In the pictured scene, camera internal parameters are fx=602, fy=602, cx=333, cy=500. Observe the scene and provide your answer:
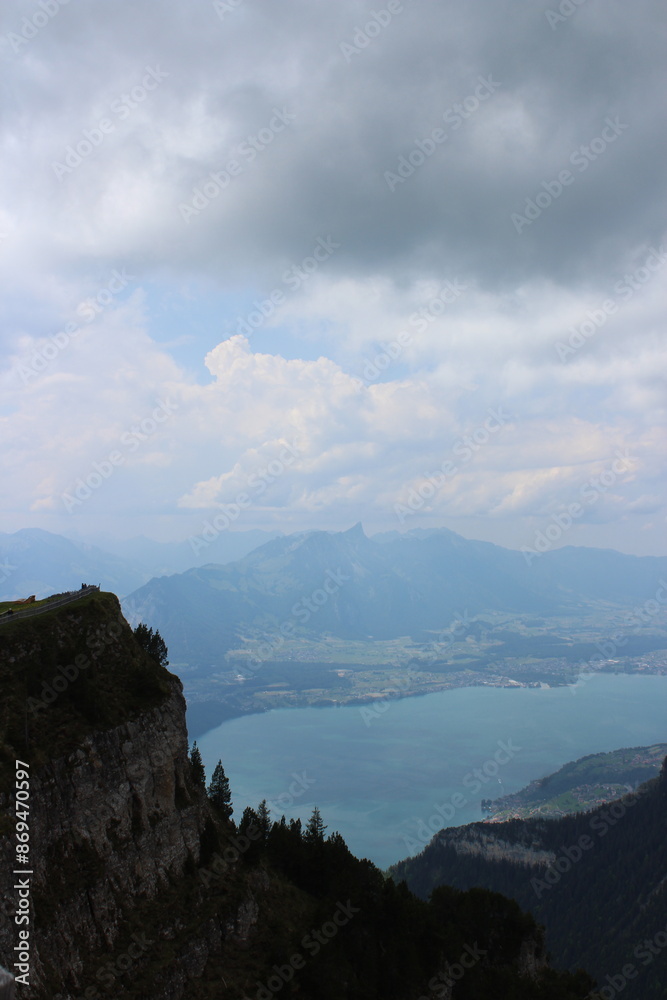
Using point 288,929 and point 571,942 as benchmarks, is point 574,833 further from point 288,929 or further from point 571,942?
point 288,929

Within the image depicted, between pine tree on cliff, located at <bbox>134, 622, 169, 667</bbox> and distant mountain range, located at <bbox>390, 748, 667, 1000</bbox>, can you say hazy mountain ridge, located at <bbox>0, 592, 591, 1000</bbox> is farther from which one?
distant mountain range, located at <bbox>390, 748, 667, 1000</bbox>

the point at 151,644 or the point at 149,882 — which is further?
the point at 151,644

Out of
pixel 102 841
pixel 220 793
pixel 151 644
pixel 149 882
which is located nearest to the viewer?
pixel 102 841

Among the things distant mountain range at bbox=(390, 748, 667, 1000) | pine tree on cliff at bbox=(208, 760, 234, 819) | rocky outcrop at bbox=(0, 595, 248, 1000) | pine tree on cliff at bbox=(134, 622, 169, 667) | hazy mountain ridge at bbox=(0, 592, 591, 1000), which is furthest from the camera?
distant mountain range at bbox=(390, 748, 667, 1000)

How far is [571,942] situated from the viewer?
96.4 metres

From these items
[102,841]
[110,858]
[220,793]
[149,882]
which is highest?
[102,841]

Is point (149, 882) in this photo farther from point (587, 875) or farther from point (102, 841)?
point (587, 875)

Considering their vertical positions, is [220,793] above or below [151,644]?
below

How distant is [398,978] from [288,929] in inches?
344

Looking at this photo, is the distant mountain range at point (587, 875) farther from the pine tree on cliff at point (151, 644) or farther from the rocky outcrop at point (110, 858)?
the rocky outcrop at point (110, 858)

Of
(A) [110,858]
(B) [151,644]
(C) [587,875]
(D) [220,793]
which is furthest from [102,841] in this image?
(C) [587,875]

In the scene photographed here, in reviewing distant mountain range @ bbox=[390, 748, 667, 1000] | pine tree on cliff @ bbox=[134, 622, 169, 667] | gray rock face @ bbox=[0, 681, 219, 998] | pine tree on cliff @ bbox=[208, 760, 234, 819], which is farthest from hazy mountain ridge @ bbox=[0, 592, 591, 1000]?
distant mountain range @ bbox=[390, 748, 667, 1000]

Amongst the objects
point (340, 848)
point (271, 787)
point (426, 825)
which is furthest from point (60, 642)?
point (271, 787)

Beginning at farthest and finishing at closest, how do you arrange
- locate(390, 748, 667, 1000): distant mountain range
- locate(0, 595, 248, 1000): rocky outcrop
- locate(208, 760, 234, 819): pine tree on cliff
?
locate(390, 748, 667, 1000): distant mountain range < locate(208, 760, 234, 819): pine tree on cliff < locate(0, 595, 248, 1000): rocky outcrop
